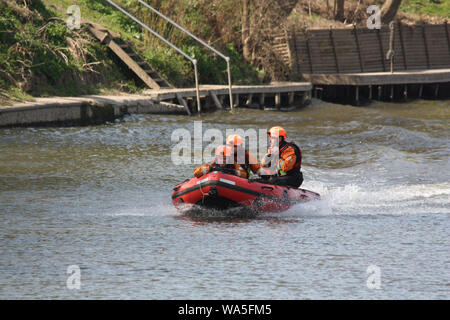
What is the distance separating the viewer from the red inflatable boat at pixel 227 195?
1181cm

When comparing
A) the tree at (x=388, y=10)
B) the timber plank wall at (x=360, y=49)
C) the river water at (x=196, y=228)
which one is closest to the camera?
the river water at (x=196, y=228)

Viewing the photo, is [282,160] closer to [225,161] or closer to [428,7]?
[225,161]

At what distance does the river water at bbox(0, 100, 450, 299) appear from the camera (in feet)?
27.5

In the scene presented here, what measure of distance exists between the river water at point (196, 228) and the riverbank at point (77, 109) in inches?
17.6

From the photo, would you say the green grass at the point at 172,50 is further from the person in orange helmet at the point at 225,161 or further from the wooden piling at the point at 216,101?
the person in orange helmet at the point at 225,161

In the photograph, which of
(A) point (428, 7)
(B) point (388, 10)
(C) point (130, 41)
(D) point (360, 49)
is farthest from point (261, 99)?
(A) point (428, 7)

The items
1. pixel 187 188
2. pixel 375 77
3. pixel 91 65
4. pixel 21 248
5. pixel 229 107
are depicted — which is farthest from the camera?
pixel 375 77

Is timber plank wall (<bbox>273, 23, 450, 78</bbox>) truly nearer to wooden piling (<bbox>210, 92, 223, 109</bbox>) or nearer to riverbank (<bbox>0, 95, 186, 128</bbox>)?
wooden piling (<bbox>210, 92, 223, 109</bbox>)

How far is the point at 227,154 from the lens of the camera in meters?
12.2

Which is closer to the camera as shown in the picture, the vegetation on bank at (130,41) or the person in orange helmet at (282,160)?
the person in orange helmet at (282,160)

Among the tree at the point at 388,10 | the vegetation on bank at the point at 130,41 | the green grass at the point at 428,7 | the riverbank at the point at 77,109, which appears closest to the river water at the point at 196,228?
the riverbank at the point at 77,109
